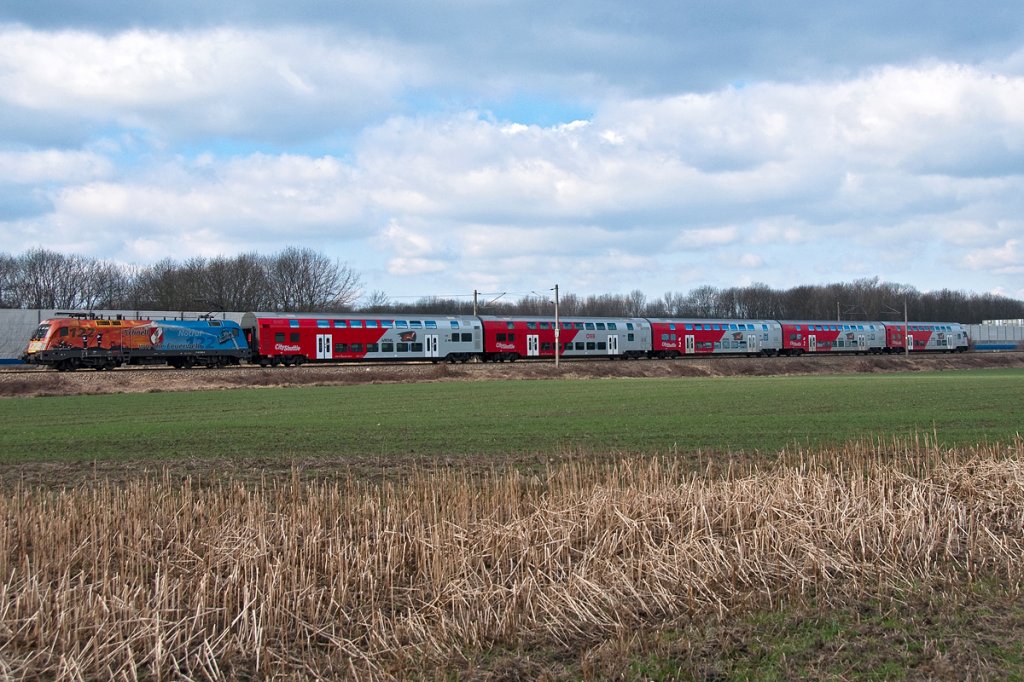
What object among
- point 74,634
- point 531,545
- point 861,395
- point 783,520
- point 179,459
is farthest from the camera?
point 861,395

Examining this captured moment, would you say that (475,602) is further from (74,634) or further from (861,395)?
(861,395)

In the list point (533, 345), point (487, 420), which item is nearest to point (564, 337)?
point (533, 345)

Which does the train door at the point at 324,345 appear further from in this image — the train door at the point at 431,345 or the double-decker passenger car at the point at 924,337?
the double-decker passenger car at the point at 924,337

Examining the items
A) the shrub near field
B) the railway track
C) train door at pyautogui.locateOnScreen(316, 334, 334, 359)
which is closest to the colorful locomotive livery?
the railway track

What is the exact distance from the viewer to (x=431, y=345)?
5778cm

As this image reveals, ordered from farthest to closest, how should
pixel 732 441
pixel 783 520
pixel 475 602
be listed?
pixel 732 441
pixel 783 520
pixel 475 602

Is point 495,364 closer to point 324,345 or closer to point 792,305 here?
point 324,345

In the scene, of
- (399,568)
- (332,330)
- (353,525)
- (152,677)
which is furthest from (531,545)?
(332,330)

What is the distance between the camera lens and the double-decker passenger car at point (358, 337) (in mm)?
52969

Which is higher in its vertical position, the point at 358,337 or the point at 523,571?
the point at 358,337

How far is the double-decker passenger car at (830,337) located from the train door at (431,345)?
1359 inches

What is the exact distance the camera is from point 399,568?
9.46 meters

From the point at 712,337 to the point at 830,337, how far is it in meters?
15.1

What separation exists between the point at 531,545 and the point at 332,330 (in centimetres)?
4592
